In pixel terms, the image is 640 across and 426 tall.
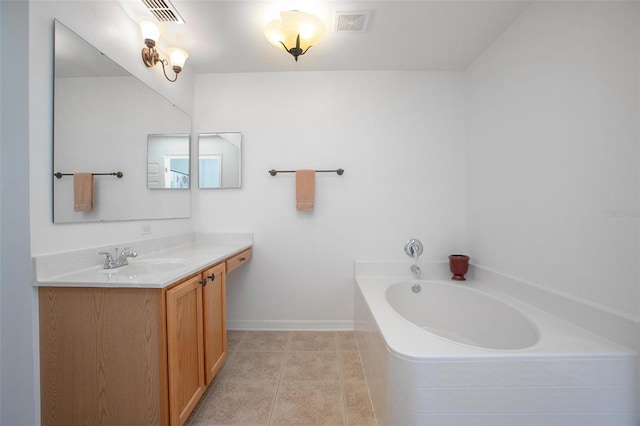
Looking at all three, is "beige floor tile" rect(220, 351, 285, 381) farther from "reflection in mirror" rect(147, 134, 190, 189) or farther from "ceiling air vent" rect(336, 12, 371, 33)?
"ceiling air vent" rect(336, 12, 371, 33)

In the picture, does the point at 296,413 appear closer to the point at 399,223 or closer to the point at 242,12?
the point at 399,223

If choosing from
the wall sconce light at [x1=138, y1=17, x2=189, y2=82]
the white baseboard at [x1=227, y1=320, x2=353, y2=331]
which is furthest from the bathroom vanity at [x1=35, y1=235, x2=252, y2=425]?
the wall sconce light at [x1=138, y1=17, x2=189, y2=82]

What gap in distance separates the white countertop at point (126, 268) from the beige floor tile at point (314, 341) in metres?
0.91

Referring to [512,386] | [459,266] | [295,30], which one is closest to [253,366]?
[512,386]

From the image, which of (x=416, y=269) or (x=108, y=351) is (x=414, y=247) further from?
(x=108, y=351)

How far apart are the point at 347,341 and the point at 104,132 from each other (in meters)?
2.24

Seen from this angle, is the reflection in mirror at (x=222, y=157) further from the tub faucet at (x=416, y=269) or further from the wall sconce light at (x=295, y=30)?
the tub faucet at (x=416, y=269)

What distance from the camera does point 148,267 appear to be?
57.5 inches

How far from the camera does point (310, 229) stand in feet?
7.48

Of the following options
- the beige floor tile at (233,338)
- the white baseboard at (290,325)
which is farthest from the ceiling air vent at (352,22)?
the beige floor tile at (233,338)

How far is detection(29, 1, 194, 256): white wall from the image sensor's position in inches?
42.2

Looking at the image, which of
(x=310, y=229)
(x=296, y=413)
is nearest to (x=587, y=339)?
(x=296, y=413)

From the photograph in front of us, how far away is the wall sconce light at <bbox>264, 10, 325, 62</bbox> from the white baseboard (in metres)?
2.15

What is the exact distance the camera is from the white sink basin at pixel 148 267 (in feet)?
4.36
